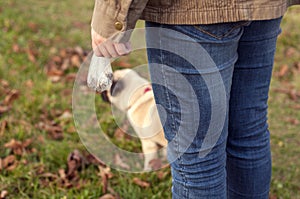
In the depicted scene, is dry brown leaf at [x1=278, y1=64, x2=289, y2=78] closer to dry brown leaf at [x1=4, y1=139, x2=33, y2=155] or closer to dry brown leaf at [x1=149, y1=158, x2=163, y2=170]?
dry brown leaf at [x1=149, y1=158, x2=163, y2=170]

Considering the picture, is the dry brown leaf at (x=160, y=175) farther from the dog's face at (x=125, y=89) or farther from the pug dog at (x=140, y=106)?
the dog's face at (x=125, y=89)

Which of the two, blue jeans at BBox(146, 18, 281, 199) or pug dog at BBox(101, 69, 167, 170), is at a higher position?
blue jeans at BBox(146, 18, 281, 199)

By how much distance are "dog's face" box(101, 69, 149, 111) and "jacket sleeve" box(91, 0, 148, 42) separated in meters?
1.25

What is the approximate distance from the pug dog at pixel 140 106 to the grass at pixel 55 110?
16 centimetres

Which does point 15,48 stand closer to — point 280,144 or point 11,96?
point 11,96

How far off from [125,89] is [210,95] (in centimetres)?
129

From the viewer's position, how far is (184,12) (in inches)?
50.8

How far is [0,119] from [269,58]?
6.91 ft

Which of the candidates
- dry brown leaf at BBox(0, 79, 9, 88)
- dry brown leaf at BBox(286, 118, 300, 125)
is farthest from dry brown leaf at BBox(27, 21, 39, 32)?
dry brown leaf at BBox(286, 118, 300, 125)

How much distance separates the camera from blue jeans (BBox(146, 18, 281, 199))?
1334 millimetres

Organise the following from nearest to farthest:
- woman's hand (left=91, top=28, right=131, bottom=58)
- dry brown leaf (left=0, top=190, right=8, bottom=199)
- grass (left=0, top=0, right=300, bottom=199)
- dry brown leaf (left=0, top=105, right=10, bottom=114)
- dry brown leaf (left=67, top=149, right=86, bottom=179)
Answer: woman's hand (left=91, top=28, right=131, bottom=58) < dry brown leaf (left=0, top=190, right=8, bottom=199) < grass (left=0, top=0, right=300, bottom=199) < dry brown leaf (left=67, top=149, right=86, bottom=179) < dry brown leaf (left=0, top=105, right=10, bottom=114)

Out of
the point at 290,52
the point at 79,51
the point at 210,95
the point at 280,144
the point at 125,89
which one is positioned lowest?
the point at 280,144

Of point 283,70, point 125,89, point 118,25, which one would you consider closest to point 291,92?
point 283,70

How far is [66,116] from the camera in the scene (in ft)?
10.6
